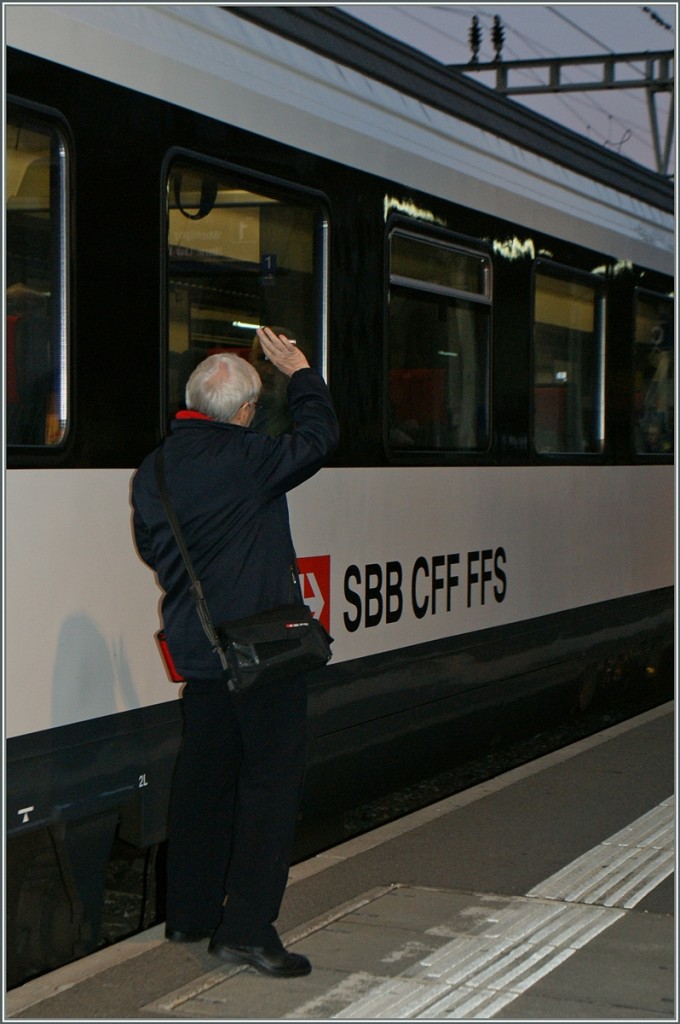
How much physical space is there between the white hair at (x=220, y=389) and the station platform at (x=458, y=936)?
1.65 meters

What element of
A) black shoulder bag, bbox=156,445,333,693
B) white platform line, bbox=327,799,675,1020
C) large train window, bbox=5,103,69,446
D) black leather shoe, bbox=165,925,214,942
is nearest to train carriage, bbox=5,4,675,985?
large train window, bbox=5,103,69,446

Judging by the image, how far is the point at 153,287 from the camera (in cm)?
490

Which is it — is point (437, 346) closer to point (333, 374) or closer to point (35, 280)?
point (333, 374)

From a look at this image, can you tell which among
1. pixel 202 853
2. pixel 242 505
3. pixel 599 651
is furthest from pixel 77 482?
pixel 599 651

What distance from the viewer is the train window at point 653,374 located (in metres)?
9.34

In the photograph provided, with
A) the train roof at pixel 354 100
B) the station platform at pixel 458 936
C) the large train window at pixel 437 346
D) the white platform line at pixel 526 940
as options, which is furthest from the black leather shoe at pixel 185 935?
the train roof at pixel 354 100

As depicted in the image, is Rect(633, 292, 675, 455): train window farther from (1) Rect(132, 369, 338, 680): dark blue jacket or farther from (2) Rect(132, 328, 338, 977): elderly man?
(1) Rect(132, 369, 338, 680): dark blue jacket

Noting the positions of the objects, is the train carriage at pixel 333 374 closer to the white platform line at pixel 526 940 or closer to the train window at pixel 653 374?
the train window at pixel 653 374

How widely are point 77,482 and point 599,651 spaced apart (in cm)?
488

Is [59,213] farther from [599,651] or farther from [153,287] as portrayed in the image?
[599,651]

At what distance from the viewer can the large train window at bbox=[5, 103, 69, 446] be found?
431 centimetres

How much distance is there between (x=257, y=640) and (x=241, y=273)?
1688mm

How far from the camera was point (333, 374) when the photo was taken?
598 centimetres

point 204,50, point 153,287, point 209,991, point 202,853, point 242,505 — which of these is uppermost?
point 204,50
